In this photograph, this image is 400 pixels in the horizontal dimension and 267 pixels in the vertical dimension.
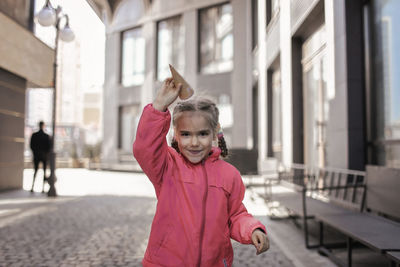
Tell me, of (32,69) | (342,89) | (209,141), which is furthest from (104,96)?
(209,141)

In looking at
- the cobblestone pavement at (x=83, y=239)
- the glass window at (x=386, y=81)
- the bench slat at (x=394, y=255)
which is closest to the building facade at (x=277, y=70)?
the glass window at (x=386, y=81)

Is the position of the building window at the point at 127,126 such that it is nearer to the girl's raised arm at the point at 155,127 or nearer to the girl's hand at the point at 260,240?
the girl's raised arm at the point at 155,127

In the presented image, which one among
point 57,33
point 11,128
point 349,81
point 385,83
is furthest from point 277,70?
point 11,128

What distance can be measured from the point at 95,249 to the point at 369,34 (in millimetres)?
5015

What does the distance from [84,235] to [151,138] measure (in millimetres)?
3978

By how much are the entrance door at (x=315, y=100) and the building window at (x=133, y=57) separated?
14933mm

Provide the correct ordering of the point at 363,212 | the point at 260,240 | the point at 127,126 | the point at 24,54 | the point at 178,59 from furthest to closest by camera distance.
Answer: the point at 127,126 → the point at 178,59 → the point at 24,54 → the point at 363,212 → the point at 260,240

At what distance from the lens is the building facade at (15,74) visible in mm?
9805

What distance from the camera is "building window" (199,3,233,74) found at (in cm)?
1878

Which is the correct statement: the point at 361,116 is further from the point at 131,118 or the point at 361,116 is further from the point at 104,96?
the point at 104,96

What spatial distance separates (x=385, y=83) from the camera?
5320 millimetres

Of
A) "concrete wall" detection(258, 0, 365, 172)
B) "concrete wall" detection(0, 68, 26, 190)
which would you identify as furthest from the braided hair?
"concrete wall" detection(0, 68, 26, 190)

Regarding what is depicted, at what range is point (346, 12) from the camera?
5.75m

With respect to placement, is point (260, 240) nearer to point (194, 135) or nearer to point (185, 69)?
point (194, 135)
